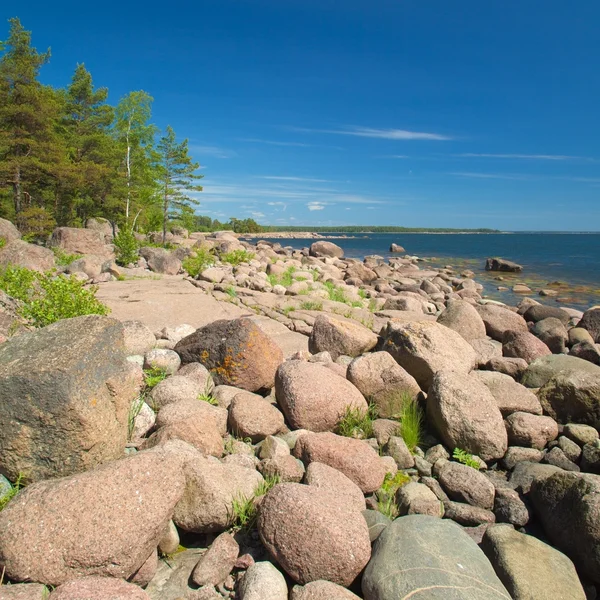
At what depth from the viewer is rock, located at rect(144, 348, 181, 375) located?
20.4 ft

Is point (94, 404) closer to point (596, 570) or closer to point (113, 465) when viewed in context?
point (113, 465)

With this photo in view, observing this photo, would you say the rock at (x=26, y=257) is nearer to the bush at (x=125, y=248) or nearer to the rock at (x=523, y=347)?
the bush at (x=125, y=248)

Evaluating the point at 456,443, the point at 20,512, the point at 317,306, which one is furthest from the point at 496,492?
the point at 317,306

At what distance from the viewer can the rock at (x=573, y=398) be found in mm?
6043

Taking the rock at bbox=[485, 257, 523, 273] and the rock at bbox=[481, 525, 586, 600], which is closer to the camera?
the rock at bbox=[481, 525, 586, 600]

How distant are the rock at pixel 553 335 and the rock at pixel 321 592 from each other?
10701 millimetres

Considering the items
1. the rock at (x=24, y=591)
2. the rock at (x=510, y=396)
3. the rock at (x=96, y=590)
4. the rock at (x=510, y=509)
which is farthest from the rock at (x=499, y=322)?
the rock at (x=24, y=591)

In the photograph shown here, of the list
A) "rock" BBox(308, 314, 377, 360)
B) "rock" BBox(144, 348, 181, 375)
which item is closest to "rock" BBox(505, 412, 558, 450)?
"rock" BBox(308, 314, 377, 360)

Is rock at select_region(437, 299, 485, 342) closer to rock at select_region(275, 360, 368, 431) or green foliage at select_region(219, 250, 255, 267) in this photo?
rock at select_region(275, 360, 368, 431)

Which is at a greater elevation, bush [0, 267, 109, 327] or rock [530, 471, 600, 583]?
bush [0, 267, 109, 327]

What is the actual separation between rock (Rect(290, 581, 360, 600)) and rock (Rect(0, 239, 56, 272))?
14.5 meters

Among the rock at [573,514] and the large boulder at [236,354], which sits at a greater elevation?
the large boulder at [236,354]

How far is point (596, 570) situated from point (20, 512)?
4548 mm

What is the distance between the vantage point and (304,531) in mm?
3344
